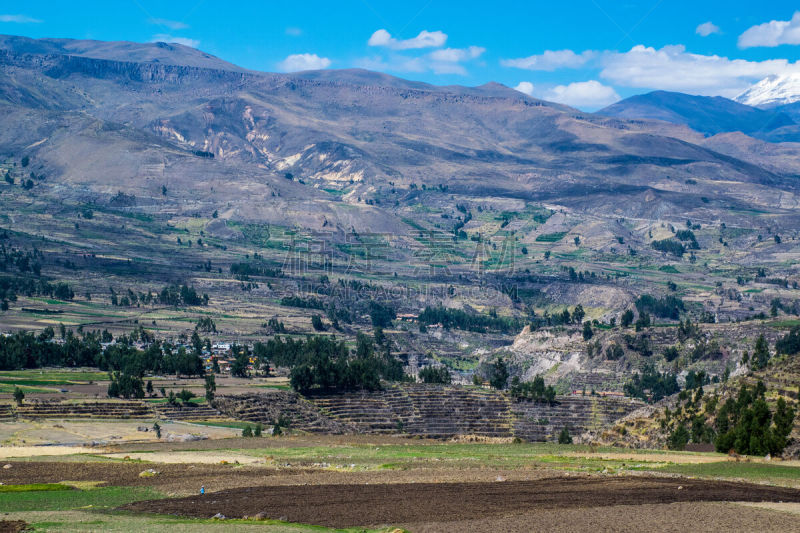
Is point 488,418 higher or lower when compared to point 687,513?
lower

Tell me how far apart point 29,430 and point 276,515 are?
5200 cm

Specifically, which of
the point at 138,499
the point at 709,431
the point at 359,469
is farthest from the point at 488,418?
the point at 138,499

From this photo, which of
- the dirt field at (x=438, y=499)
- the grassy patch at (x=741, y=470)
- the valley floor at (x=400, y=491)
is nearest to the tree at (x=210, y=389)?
the valley floor at (x=400, y=491)

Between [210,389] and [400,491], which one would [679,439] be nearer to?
[400,491]

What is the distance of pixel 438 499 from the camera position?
45.2 m

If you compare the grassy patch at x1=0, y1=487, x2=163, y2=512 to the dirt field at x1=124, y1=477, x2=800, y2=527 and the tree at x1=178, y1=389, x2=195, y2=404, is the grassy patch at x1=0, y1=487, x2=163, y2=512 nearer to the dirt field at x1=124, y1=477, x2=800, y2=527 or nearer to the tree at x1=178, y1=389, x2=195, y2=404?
the dirt field at x1=124, y1=477, x2=800, y2=527

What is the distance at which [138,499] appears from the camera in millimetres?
46938

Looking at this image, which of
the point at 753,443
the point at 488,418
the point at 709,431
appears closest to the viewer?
the point at 753,443

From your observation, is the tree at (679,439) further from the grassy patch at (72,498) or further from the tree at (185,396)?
the tree at (185,396)

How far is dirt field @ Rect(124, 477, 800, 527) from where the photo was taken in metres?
41.6

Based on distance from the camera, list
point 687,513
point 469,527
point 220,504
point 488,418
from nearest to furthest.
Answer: point 469,527 < point 687,513 < point 220,504 < point 488,418

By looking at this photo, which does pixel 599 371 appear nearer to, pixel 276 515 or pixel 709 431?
pixel 709 431

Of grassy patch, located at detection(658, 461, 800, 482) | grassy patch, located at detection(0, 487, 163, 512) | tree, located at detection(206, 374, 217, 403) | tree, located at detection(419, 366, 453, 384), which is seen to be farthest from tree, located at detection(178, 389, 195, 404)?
grassy patch, located at detection(658, 461, 800, 482)

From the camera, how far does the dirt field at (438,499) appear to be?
136ft
